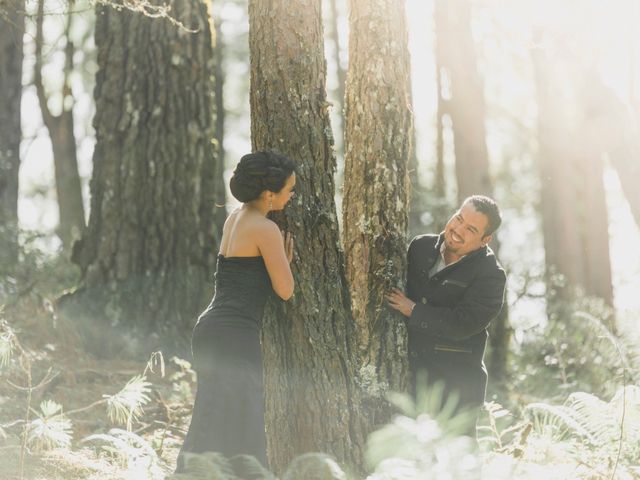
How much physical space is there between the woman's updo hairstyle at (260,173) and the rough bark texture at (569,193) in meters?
A: 11.9

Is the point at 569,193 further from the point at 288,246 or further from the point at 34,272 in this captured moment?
the point at 288,246

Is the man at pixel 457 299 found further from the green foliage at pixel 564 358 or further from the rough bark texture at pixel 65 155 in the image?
the rough bark texture at pixel 65 155

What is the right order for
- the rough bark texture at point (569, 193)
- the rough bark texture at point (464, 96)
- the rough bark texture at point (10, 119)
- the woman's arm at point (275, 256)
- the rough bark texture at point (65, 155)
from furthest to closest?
the rough bark texture at point (65, 155), the rough bark texture at point (569, 193), the rough bark texture at point (464, 96), the rough bark texture at point (10, 119), the woman's arm at point (275, 256)

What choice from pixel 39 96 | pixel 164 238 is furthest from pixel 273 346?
pixel 39 96

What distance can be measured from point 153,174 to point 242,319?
4.60 m

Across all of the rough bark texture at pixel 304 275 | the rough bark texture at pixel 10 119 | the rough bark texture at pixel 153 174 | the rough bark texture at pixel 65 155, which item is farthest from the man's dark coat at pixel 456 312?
the rough bark texture at pixel 65 155

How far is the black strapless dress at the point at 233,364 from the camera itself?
5305mm

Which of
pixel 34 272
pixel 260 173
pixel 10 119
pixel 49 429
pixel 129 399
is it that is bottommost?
pixel 49 429

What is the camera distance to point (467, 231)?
6.27 m

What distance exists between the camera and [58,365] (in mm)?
8469

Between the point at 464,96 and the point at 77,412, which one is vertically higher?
the point at 464,96

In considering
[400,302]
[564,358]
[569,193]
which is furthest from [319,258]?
[569,193]

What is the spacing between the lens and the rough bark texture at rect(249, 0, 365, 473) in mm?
5539

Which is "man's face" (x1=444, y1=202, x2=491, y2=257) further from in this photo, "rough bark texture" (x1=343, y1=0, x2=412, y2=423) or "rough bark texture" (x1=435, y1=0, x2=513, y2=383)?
"rough bark texture" (x1=435, y1=0, x2=513, y2=383)
